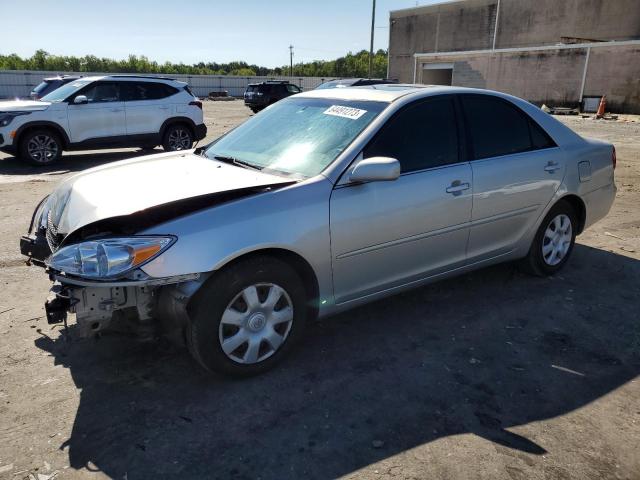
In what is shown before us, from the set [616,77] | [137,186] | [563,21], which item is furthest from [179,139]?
[563,21]

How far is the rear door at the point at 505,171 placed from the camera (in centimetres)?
393

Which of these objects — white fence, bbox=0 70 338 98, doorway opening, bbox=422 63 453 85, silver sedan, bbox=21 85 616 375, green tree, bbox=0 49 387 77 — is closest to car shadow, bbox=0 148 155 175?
silver sedan, bbox=21 85 616 375

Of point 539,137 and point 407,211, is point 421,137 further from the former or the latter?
point 539,137

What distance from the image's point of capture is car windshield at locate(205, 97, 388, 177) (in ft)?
11.1

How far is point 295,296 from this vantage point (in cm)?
310

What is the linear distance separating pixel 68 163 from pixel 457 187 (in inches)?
387

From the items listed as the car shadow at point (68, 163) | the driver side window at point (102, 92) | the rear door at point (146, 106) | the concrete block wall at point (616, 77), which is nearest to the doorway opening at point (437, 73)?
the concrete block wall at point (616, 77)

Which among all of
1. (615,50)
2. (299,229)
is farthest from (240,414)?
(615,50)

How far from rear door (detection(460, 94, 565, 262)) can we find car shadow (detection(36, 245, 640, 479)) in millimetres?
616

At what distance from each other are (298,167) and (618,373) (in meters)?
2.47

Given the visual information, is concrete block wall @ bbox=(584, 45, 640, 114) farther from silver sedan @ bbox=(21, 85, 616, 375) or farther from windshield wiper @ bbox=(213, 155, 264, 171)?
windshield wiper @ bbox=(213, 155, 264, 171)

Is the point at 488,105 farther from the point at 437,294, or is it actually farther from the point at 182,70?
the point at 182,70

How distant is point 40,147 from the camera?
33.6 ft

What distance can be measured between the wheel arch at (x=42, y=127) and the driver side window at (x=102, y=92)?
0.88 meters
